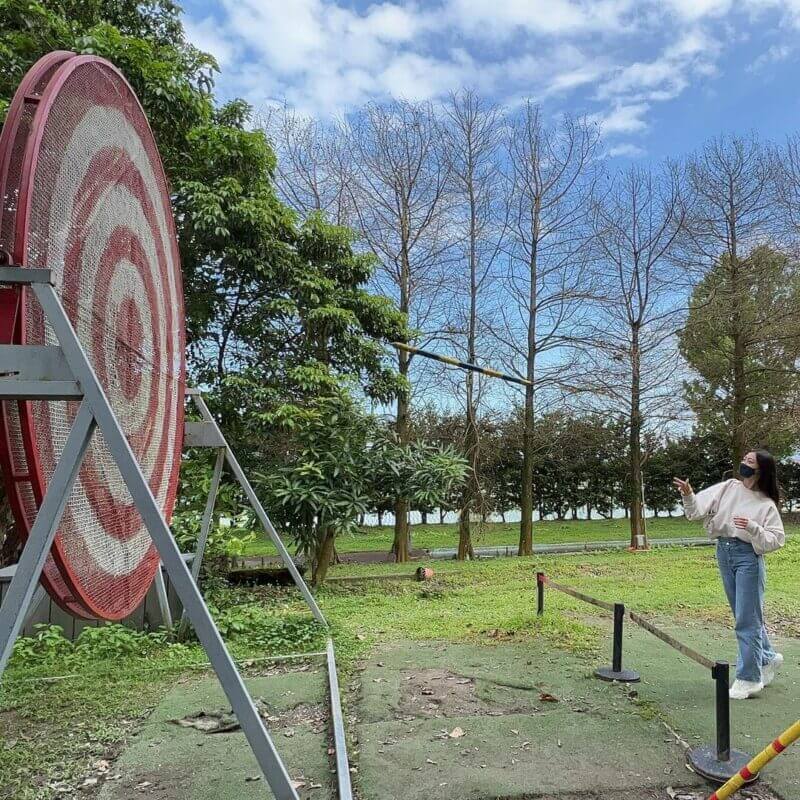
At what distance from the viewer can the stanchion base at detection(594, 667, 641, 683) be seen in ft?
12.5

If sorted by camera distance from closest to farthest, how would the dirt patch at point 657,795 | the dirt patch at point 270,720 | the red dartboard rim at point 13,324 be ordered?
1. the red dartboard rim at point 13,324
2. the dirt patch at point 657,795
3. the dirt patch at point 270,720

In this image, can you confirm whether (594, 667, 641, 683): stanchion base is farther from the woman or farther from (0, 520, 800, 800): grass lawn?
the woman

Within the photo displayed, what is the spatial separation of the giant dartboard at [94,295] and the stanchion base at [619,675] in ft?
8.96

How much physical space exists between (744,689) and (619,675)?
68 cm

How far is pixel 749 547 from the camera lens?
135 inches

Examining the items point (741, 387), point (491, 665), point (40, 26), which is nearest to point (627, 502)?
point (741, 387)

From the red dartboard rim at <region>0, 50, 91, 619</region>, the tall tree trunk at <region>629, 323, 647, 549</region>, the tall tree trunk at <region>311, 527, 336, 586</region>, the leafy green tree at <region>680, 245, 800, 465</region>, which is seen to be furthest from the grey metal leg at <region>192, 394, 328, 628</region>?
the leafy green tree at <region>680, 245, 800, 465</region>

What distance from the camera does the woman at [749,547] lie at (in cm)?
341

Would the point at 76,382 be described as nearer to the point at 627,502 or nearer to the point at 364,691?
the point at 364,691

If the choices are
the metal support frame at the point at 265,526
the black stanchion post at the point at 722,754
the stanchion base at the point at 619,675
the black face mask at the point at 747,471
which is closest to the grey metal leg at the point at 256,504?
the metal support frame at the point at 265,526

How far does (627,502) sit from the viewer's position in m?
21.6

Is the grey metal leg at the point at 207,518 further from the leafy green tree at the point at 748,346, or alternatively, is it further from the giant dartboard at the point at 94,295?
the leafy green tree at the point at 748,346

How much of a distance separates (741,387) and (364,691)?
14.1 m

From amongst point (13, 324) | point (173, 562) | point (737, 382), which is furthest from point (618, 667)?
point (737, 382)
